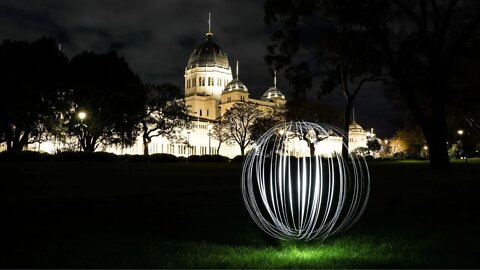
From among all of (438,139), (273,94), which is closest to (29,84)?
(438,139)

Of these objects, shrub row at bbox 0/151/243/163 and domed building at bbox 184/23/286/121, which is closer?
shrub row at bbox 0/151/243/163

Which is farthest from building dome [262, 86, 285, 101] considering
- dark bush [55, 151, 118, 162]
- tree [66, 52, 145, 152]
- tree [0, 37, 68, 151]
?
dark bush [55, 151, 118, 162]

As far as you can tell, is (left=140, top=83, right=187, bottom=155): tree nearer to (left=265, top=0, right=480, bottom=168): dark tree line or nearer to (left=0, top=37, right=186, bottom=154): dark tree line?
(left=0, top=37, right=186, bottom=154): dark tree line

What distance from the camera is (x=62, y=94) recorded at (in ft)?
178

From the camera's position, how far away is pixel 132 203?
13.8m

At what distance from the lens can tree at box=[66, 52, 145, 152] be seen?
179 ft

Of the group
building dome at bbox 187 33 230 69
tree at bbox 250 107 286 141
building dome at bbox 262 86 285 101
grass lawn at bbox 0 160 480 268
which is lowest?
Result: grass lawn at bbox 0 160 480 268

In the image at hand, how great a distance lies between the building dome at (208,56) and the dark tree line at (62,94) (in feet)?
284

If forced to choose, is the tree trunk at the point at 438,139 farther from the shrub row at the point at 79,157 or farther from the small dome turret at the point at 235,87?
the small dome turret at the point at 235,87

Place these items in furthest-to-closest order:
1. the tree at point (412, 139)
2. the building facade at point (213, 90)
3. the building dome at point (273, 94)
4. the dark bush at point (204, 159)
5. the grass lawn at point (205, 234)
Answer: the building dome at point (273, 94), the building facade at point (213, 90), the tree at point (412, 139), the dark bush at point (204, 159), the grass lawn at point (205, 234)

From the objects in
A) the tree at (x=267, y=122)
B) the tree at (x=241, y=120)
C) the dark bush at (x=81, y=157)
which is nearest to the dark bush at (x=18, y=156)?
the dark bush at (x=81, y=157)

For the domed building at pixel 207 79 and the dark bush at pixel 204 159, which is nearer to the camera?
the dark bush at pixel 204 159

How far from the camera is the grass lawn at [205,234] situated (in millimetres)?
7328

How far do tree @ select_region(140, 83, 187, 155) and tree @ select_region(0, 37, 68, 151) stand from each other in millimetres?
20395
